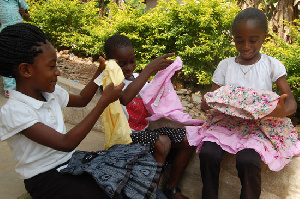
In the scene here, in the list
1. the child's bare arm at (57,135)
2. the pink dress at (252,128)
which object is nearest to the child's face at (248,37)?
the pink dress at (252,128)

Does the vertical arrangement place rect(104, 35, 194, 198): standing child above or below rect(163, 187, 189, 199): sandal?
above

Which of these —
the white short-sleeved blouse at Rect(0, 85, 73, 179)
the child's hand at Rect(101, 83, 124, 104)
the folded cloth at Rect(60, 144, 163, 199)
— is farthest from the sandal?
the child's hand at Rect(101, 83, 124, 104)

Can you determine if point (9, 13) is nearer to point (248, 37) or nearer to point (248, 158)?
point (248, 37)

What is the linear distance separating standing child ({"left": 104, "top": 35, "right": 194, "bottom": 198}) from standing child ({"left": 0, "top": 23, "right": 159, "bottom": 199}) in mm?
466

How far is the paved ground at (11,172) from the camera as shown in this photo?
215cm

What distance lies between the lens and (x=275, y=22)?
844cm

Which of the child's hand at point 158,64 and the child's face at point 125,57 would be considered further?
the child's face at point 125,57

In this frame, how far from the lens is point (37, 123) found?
1639 mm

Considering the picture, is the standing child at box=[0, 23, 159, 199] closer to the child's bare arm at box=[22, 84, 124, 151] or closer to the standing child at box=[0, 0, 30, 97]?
the child's bare arm at box=[22, 84, 124, 151]

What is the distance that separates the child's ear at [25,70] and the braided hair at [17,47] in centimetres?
2

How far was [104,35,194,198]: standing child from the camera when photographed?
2209mm

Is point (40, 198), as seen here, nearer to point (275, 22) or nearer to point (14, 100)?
point (14, 100)

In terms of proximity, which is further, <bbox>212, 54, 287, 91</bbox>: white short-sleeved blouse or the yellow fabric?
<bbox>212, 54, 287, 91</bbox>: white short-sleeved blouse

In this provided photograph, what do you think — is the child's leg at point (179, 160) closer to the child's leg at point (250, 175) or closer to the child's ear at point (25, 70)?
the child's leg at point (250, 175)
